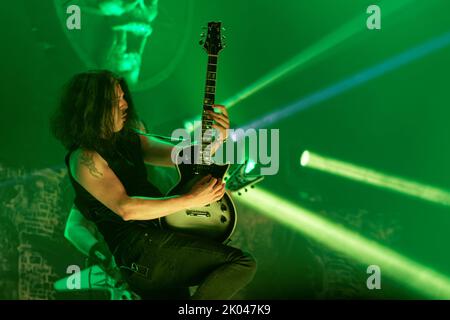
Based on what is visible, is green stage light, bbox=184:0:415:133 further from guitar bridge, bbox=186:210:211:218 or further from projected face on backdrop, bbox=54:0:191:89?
guitar bridge, bbox=186:210:211:218

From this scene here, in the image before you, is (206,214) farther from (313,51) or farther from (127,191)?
(313,51)

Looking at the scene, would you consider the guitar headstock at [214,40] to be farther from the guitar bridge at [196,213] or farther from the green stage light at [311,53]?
the guitar bridge at [196,213]

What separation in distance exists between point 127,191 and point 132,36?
1.23m

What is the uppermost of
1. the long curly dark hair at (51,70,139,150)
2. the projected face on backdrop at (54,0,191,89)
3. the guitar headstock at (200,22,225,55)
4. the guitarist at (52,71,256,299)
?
the projected face on backdrop at (54,0,191,89)

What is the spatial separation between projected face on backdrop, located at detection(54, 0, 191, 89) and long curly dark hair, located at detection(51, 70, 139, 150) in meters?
0.69

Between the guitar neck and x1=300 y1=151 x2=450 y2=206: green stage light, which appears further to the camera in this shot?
x1=300 y1=151 x2=450 y2=206: green stage light

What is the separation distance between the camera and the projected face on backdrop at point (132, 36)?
336 centimetres

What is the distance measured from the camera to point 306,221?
374cm

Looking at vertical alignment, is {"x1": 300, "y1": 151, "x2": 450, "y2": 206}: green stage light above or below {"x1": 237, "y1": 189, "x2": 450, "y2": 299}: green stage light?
above

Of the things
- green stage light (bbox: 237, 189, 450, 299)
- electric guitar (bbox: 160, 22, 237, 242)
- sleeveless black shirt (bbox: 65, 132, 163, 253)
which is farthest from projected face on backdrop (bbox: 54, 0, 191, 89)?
green stage light (bbox: 237, 189, 450, 299)

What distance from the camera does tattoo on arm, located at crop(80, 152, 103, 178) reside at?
2461 mm

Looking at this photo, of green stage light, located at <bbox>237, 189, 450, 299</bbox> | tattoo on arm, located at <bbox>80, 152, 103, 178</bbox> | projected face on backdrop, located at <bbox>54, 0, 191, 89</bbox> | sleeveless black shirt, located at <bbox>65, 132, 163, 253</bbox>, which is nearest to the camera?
tattoo on arm, located at <bbox>80, 152, 103, 178</bbox>
